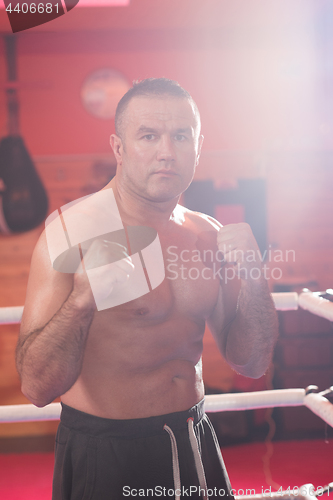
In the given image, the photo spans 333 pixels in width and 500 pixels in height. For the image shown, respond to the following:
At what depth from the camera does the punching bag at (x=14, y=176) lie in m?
2.76

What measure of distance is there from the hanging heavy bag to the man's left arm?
1975mm

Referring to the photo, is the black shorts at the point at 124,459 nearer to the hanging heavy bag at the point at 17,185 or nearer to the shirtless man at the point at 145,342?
the shirtless man at the point at 145,342

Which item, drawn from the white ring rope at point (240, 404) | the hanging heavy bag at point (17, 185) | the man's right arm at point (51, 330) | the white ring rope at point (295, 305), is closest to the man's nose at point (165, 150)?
the man's right arm at point (51, 330)

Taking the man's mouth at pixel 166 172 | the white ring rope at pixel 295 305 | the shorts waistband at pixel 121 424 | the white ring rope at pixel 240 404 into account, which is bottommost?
the white ring rope at pixel 240 404

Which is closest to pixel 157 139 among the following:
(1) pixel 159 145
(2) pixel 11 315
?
(1) pixel 159 145

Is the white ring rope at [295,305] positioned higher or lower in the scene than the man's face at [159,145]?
lower

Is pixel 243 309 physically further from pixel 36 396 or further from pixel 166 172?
pixel 36 396

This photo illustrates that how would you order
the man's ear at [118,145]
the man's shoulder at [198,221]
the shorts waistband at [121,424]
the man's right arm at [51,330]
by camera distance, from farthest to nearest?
1. the man's shoulder at [198,221]
2. the man's ear at [118,145]
3. the shorts waistband at [121,424]
4. the man's right arm at [51,330]

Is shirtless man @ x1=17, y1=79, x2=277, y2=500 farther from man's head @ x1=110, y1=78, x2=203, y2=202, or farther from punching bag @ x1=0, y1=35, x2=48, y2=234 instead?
punching bag @ x1=0, y1=35, x2=48, y2=234

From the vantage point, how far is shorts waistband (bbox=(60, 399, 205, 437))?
959 millimetres

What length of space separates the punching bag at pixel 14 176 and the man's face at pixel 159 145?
189 cm

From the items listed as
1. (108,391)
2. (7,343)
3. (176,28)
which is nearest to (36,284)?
(108,391)

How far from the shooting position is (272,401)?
124 centimetres

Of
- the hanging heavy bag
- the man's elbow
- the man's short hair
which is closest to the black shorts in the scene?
the man's elbow
